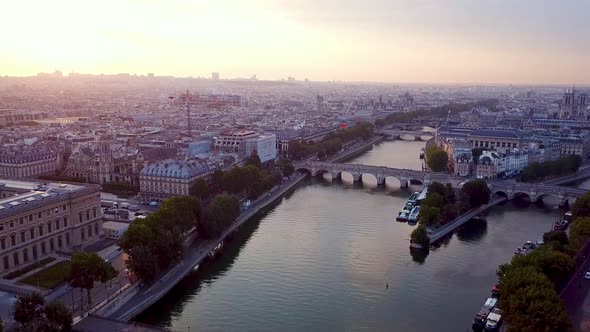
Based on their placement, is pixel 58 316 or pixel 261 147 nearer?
pixel 58 316

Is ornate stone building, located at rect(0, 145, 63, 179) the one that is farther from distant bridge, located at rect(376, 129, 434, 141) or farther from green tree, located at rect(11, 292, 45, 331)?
distant bridge, located at rect(376, 129, 434, 141)

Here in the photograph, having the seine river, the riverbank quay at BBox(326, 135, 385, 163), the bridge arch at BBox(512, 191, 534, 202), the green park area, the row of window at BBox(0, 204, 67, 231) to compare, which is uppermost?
the row of window at BBox(0, 204, 67, 231)

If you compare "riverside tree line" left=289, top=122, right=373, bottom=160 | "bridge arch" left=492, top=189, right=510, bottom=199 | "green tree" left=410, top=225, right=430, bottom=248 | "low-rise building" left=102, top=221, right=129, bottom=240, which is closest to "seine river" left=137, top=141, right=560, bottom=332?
"green tree" left=410, top=225, right=430, bottom=248

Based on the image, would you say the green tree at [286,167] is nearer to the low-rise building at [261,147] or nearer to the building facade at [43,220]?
the low-rise building at [261,147]

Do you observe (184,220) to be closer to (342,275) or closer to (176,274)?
(176,274)

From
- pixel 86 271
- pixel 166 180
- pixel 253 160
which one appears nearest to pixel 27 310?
pixel 86 271

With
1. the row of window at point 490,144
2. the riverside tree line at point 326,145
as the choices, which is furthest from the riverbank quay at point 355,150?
the row of window at point 490,144

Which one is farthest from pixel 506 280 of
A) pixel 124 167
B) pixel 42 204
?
pixel 124 167
